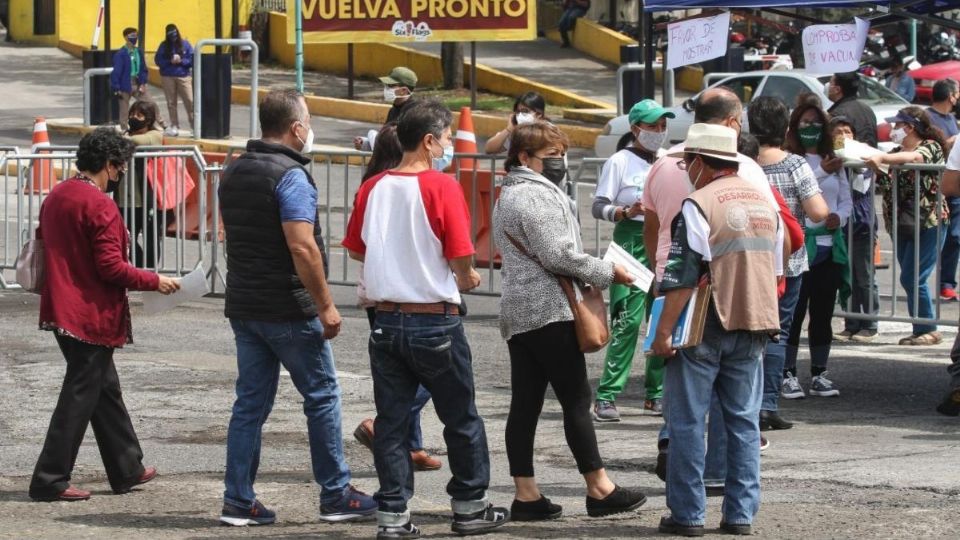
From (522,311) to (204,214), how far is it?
7.46m

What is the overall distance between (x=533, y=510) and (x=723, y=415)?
855mm

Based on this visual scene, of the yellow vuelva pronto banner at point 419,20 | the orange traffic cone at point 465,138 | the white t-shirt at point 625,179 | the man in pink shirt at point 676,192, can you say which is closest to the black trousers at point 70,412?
the man in pink shirt at point 676,192

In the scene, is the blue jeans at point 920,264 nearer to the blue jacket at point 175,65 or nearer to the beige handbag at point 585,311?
the beige handbag at point 585,311

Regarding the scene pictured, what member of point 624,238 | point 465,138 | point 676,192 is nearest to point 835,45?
point 624,238

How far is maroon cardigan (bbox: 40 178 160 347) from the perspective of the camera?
25.2 ft

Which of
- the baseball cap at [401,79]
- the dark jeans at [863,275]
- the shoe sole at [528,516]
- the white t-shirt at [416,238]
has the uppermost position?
the baseball cap at [401,79]

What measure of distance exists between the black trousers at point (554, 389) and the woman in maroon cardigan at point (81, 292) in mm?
1670

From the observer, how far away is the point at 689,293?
270 inches

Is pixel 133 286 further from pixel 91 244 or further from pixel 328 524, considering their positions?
pixel 328 524

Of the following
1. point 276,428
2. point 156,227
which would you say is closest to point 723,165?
point 276,428

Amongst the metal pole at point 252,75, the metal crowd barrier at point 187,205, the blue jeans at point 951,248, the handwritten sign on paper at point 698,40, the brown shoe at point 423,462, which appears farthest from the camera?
the metal pole at point 252,75

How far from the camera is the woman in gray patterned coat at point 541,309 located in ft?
23.5

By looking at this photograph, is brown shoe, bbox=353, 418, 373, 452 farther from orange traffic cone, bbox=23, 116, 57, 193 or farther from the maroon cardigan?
orange traffic cone, bbox=23, 116, 57, 193

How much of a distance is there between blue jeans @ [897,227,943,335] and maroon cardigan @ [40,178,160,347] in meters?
5.21
